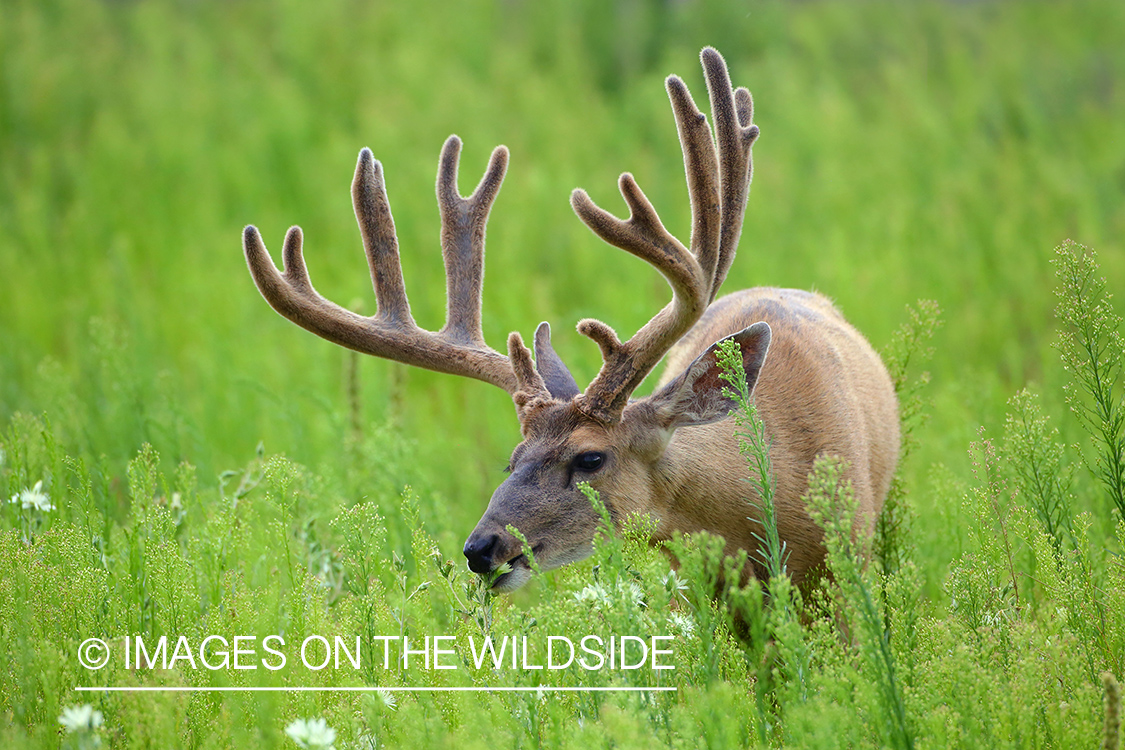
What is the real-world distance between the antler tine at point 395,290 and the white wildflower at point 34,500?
0.94m

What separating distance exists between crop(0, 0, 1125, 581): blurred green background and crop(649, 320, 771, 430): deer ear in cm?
118

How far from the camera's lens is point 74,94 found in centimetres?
1133

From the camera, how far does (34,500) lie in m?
3.10

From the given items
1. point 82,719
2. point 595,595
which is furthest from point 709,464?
point 82,719

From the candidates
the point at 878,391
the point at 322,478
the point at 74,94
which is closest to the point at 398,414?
the point at 322,478

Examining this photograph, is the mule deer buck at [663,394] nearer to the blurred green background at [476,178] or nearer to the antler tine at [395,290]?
the antler tine at [395,290]

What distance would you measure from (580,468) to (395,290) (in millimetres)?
1113

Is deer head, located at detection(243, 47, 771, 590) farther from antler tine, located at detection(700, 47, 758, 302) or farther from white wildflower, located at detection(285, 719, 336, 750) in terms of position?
white wildflower, located at detection(285, 719, 336, 750)

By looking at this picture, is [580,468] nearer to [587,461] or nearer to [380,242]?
[587,461]

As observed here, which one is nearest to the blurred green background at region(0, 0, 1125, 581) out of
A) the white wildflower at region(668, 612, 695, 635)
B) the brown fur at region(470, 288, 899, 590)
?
the brown fur at region(470, 288, 899, 590)

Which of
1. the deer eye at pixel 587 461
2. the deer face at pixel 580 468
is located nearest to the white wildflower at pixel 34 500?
the deer face at pixel 580 468

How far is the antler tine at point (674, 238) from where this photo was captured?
2941 millimetres

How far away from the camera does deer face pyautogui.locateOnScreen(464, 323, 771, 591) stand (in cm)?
281

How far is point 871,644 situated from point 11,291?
26.8ft
